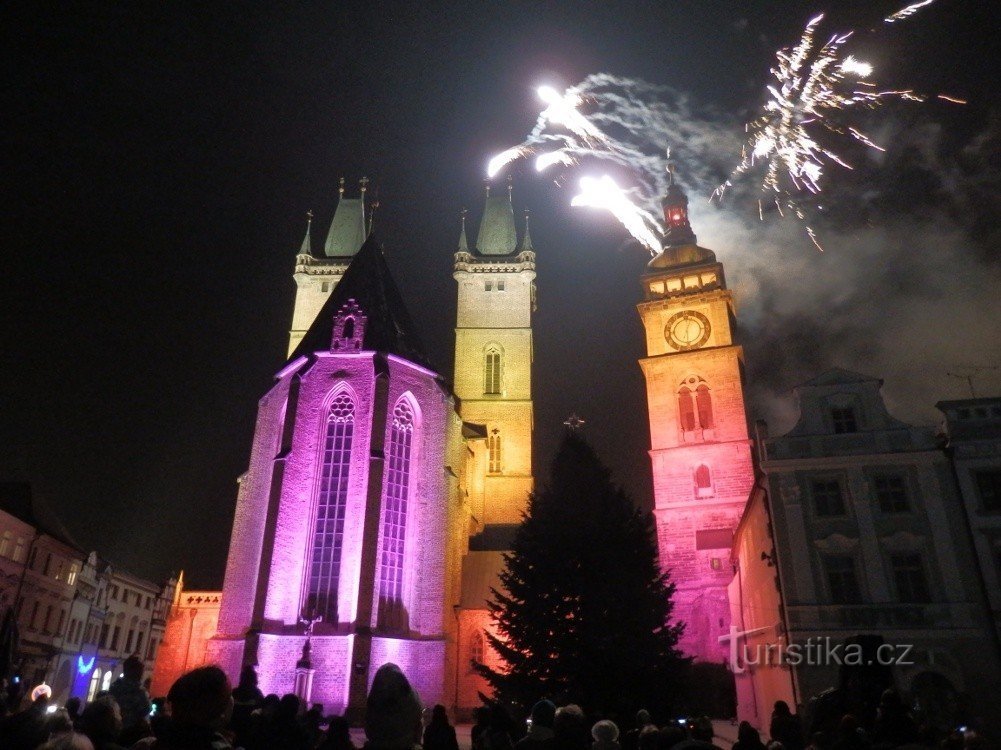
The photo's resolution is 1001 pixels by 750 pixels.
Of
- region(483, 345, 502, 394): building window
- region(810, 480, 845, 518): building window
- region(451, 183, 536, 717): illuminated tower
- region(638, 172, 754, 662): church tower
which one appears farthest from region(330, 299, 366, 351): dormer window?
region(810, 480, 845, 518): building window

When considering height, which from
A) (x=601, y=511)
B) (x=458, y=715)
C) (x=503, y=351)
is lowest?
(x=458, y=715)

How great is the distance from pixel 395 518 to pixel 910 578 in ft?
72.8

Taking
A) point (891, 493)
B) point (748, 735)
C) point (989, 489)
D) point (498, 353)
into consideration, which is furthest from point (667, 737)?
point (498, 353)

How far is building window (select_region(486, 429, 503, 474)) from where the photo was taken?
174 feet

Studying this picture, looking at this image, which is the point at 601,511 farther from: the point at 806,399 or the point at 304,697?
the point at 304,697

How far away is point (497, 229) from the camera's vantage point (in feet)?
211

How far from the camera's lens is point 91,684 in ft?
155

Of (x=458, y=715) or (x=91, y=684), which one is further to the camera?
(x=91, y=684)

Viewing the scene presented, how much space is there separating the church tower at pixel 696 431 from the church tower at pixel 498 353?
36.6 ft

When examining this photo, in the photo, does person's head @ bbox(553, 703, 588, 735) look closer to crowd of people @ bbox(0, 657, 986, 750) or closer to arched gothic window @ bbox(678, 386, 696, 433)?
crowd of people @ bbox(0, 657, 986, 750)

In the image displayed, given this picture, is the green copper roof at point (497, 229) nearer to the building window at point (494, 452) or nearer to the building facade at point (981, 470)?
the building window at point (494, 452)

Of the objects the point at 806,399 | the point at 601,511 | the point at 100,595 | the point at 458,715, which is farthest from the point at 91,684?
the point at 806,399

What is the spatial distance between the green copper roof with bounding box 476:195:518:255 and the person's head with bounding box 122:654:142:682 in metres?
55.6

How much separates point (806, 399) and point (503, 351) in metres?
34.8
